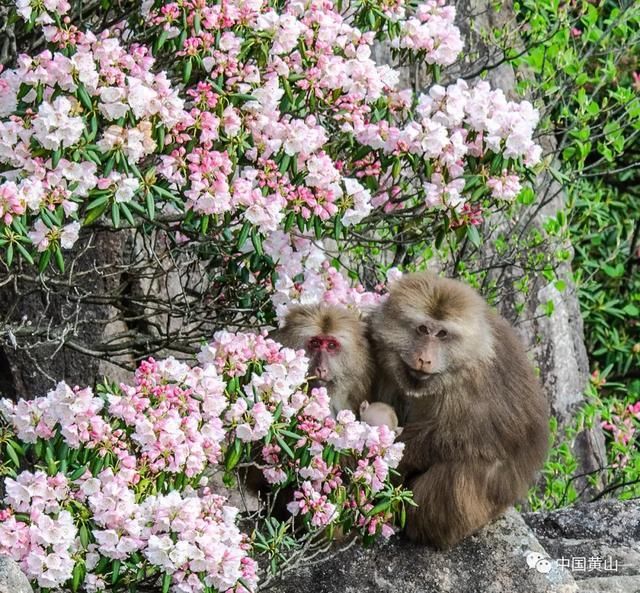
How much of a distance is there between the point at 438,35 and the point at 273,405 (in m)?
1.83

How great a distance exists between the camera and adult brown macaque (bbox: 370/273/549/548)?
5215mm

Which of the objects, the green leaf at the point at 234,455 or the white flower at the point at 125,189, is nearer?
the white flower at the point at 125,189

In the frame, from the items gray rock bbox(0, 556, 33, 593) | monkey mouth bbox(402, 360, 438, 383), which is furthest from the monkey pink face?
gray rock bbox(0, 556, 33, 593)

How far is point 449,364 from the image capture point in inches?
205

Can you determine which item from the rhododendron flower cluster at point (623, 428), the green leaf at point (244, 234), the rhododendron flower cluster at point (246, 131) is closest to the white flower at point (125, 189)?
the rhododendron flower cluster at point (246, 131)

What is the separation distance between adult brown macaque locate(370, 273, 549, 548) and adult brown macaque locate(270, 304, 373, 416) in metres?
0.09

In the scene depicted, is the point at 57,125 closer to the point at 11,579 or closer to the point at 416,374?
the point at 11,579

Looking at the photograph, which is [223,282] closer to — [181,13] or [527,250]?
[181,13]

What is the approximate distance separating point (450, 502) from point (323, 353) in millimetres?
811

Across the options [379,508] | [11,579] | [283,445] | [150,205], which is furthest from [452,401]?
[11,579]

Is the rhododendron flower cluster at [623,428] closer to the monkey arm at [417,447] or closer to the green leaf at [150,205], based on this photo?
the monkey arm at [417,447]

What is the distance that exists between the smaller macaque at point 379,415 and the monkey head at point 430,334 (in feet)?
0.51

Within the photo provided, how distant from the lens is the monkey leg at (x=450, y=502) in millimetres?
5211

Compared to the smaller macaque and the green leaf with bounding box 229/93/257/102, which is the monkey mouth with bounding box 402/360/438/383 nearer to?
the smaller macaque
